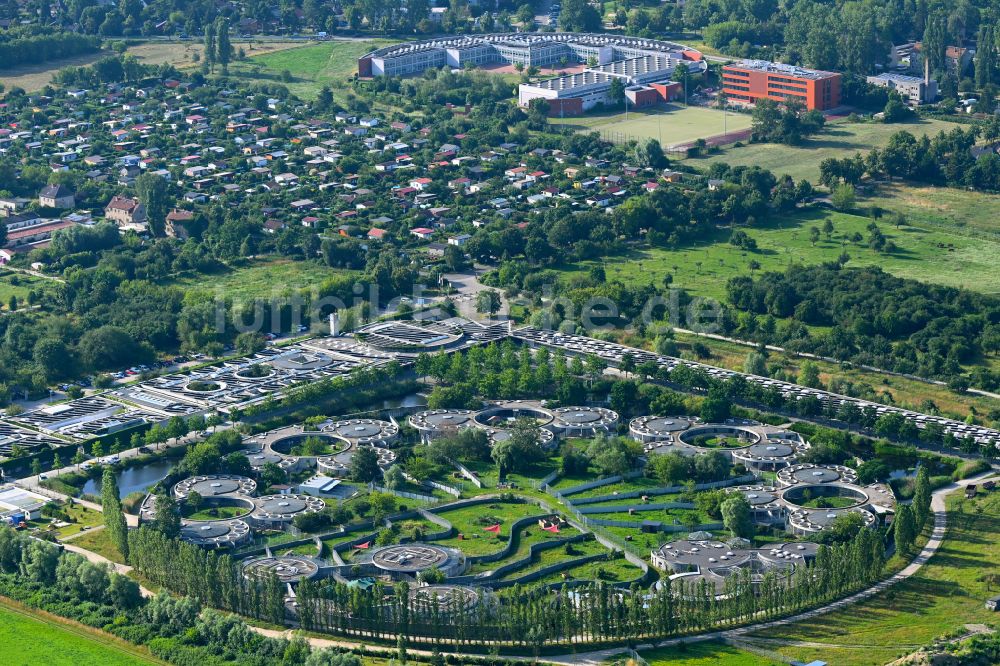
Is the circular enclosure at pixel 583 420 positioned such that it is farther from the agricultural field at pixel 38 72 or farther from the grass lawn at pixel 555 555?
the agricultural field at pixel 38 72

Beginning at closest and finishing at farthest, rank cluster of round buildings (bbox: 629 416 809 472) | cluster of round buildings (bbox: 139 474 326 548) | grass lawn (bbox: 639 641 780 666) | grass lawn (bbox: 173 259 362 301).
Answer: grass lawn (bbox: 639 641 780 666), cluster of round buildings (bbox: 139 474 326 548), cluster of round buildings (bbox: 629 416 809 472), grass lawn (bbox: 173 259 362 301)

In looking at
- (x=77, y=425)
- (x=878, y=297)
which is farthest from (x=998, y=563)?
(x=77, y=425)

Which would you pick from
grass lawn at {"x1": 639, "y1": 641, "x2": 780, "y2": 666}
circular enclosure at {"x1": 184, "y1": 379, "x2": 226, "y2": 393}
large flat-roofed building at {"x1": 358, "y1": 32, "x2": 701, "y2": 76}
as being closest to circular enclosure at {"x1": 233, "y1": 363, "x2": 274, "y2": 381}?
circular enclosure at {"x1": 184, "y1": 379, "x2": 226, "y2": 393}

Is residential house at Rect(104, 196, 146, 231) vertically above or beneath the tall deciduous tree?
above

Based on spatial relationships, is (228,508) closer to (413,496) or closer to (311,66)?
(413,496)

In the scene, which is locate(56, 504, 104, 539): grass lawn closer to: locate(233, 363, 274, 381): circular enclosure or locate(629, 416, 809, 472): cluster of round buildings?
locate(233, 363, 274, 381): circular enclosure

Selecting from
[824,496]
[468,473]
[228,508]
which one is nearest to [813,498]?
[824,496]
